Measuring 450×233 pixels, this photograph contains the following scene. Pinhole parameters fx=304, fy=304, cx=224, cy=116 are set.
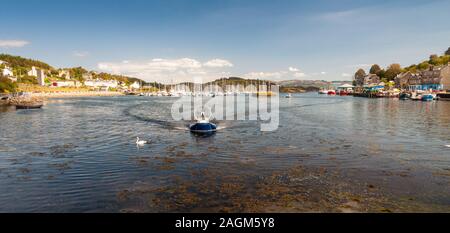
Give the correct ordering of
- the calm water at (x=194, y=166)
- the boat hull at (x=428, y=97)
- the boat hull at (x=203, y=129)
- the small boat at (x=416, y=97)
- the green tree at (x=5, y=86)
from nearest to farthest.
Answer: the calm water at (x=194, y=166) → the boat hull at (x=203, y=129) → the boat hull at (x=428, y=97) → the small boat at (x=416, y=97) → the green tree at (x=5, y=86)

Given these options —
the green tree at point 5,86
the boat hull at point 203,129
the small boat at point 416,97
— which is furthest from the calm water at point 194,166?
the green tree at point 5,86

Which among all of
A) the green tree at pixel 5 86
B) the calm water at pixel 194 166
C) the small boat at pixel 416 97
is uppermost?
the green tree at pixel 5 86

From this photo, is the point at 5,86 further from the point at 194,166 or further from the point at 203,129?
the point at 194,166

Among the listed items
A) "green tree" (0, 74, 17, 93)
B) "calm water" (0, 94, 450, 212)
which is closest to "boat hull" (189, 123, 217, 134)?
"calm water" (0, 94, 450, 212)

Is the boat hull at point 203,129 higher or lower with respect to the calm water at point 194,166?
higher

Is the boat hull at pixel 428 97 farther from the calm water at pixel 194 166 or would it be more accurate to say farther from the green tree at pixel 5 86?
the green tree at pixel 5 86

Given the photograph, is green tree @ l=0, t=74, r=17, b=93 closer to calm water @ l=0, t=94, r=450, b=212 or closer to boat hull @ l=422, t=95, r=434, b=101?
calm water @ l=0, t=94, r=450, b=212

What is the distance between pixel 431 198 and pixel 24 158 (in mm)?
35229

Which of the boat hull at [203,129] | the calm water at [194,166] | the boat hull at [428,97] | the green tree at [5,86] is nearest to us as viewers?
the calm water at [194,166]

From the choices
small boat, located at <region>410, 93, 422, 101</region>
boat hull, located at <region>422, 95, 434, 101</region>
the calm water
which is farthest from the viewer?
small boat, located at <region>410, 93, 422, 101</region>

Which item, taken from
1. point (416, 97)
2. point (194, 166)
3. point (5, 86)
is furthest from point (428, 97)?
point (5, 86)
